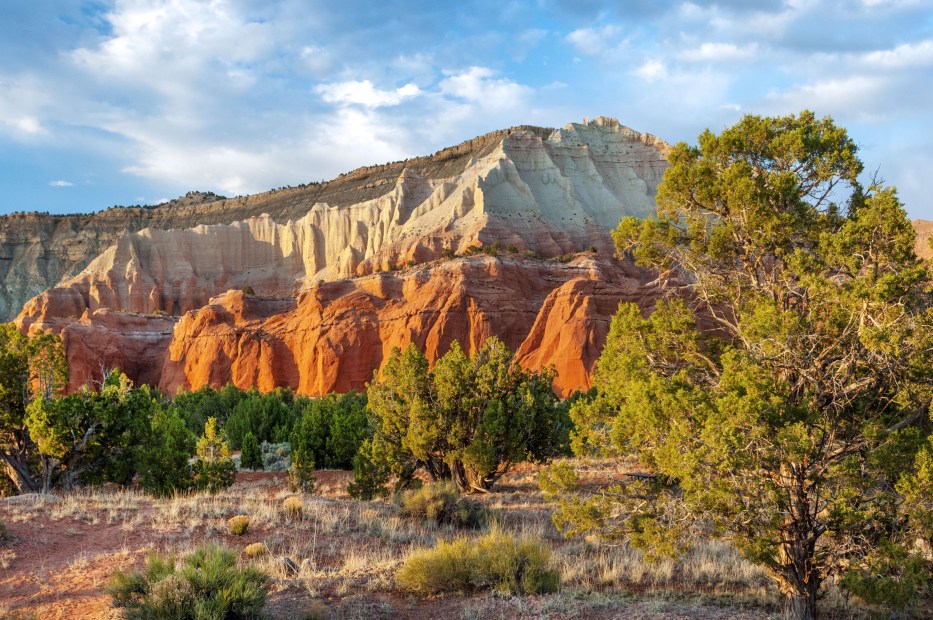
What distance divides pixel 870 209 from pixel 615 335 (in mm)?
3569

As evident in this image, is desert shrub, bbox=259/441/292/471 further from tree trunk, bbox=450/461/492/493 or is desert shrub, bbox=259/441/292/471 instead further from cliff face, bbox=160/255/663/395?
cliff face, bbox=160/255/663/395

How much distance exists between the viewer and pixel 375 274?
206 ft

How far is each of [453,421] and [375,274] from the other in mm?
46132

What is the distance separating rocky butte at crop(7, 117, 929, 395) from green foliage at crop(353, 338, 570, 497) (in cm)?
2202

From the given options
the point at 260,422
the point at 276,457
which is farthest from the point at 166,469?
the point at 260,422

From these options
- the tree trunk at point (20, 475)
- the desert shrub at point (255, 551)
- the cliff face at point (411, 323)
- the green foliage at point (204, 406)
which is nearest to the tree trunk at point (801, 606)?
the desert shrub at point (255, 551)

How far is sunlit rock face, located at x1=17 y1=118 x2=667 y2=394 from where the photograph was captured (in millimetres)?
55969

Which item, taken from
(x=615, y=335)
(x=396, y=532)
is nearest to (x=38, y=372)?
(x=396, y=532)

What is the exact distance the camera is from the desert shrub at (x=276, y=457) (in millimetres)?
25992

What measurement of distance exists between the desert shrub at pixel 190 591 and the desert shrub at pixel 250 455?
18458 millimetres

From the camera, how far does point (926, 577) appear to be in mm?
7039

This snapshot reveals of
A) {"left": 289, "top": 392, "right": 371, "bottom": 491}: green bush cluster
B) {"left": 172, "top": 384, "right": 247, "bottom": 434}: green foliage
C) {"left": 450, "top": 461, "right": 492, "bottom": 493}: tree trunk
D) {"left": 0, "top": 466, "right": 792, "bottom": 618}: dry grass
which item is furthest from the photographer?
{"left": 172, "top": 384, "right": 247, "bottom": 434}: green foliage

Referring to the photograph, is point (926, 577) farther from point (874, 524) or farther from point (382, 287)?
point (382, 287)

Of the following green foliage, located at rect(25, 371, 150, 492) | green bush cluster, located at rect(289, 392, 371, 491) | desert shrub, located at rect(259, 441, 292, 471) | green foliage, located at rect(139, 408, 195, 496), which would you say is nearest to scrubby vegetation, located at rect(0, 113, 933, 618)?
green foliage, located at rect(139, 408, 195, 496)
